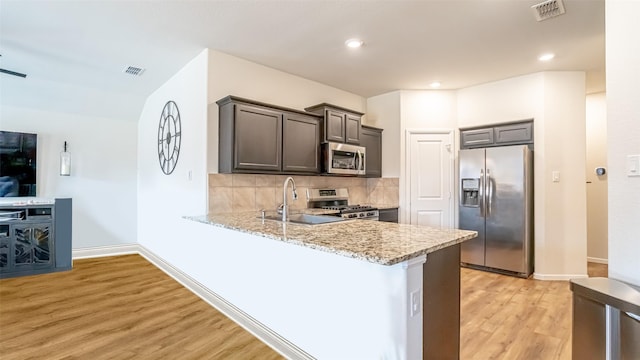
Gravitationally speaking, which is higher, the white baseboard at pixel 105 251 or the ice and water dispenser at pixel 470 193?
the ice and water dispenser at pixel 470 193

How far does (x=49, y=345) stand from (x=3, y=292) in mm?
1844

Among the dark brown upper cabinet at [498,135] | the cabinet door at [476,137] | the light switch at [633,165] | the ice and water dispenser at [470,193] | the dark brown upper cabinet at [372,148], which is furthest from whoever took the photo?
the dark brown upper cabinet at [372,148]

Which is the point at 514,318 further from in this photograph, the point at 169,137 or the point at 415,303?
the point at 169,137

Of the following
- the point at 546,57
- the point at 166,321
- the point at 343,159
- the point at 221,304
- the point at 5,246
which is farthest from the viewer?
the point at 343,159

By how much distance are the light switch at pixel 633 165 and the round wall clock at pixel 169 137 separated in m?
4.02

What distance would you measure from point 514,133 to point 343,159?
7.48ft

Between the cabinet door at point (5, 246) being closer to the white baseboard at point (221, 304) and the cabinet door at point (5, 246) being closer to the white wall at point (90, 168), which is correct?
the white wall at point (90, 168)

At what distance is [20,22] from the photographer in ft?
8.73

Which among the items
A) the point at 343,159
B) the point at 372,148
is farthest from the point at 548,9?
the point at 372,148

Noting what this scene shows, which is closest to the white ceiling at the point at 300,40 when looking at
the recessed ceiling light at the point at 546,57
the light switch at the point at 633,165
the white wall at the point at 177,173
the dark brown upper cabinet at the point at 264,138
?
the recessed ceiling light at the point at 546,57

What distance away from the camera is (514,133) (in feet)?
13.4

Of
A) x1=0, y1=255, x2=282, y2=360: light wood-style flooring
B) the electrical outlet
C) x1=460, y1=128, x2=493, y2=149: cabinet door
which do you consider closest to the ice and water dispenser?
x1=460, y1=128, x2=493, y2=149: cabinet door

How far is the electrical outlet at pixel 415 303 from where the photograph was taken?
1.42m

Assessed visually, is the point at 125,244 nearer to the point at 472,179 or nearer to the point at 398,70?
the point at 398,70
